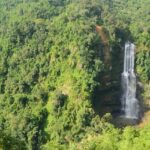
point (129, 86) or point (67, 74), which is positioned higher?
point (67, 74)

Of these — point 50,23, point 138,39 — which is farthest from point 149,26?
point 50,23

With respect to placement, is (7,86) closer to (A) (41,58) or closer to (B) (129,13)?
(A) (41,58)

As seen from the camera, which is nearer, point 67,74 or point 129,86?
point 67,74

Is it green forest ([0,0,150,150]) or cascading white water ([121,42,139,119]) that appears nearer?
green forest ([0,0,150,150])
